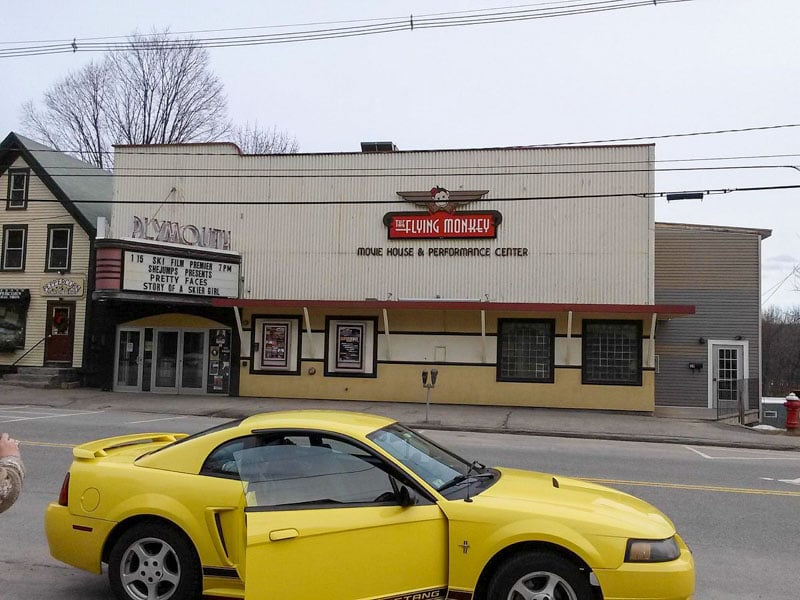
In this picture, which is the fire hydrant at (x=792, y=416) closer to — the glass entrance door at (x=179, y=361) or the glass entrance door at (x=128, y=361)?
the glass entrance door at (x=179, y=361)

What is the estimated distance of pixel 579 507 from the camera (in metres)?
4.35

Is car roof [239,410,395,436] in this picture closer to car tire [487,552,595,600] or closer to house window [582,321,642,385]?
car tire [487,552,595,600]

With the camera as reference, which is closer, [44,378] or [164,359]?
[164,359]

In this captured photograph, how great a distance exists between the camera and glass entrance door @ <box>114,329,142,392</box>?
22.4 meters

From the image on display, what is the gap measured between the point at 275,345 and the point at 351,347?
7.88ft

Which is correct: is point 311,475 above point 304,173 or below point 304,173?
below

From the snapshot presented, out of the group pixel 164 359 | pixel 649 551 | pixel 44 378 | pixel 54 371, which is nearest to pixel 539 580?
pixel 649 551

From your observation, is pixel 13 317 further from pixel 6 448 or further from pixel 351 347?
pixel 6 448

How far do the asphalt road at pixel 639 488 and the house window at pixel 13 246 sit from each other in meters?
9.08

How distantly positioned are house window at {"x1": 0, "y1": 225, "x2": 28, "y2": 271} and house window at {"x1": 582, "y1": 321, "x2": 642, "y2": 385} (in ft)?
62.4

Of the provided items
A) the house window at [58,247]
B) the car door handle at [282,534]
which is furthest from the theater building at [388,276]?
the car door handle at [282,534]

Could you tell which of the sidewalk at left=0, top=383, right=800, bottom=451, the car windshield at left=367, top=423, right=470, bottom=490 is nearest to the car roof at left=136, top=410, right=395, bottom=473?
the car windshield at left=367, top=423, right=470, bottom=490

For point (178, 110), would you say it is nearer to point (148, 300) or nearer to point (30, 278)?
point (30, 278)

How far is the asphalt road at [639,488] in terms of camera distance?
554 cm
